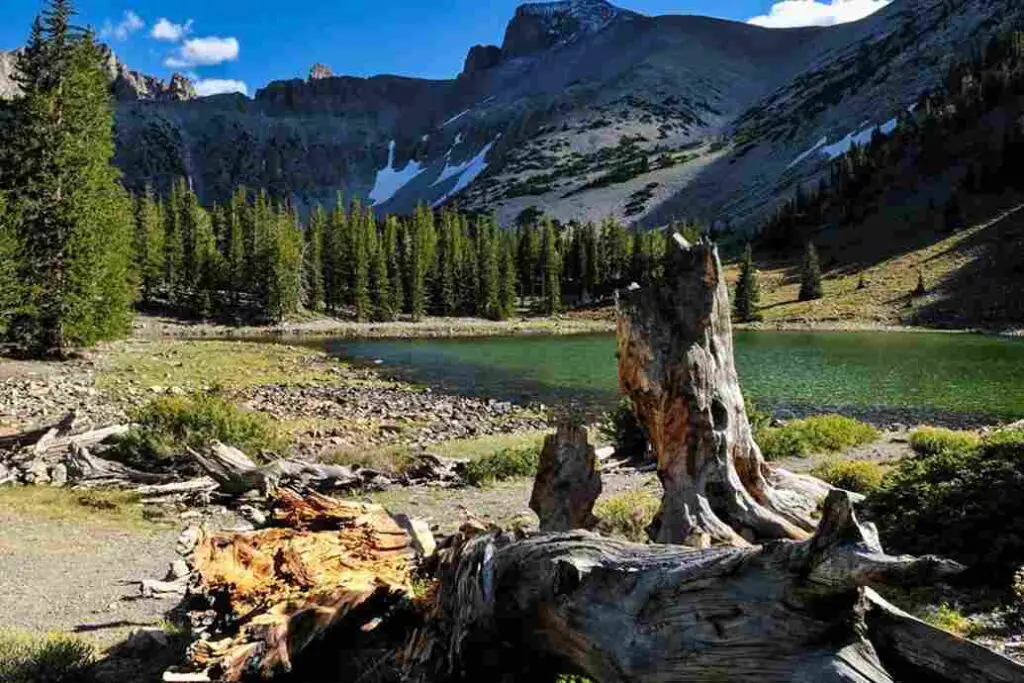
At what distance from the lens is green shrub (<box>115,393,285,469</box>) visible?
16.2 m

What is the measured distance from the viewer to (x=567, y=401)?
34.0 metres

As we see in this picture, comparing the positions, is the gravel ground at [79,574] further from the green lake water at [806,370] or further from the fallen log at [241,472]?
the green lake water at [806,370]

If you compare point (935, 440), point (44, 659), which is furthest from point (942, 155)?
point (44, 659)

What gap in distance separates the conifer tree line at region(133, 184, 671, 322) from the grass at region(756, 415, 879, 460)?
257 ft

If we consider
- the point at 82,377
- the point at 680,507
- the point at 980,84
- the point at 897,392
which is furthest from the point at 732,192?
the point at 680,507

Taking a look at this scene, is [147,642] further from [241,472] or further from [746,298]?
[746,298]

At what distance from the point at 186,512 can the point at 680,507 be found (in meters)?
9.51

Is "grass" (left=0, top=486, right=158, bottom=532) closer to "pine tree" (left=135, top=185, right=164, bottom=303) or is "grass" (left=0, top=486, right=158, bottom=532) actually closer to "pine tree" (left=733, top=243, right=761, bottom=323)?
"pine tree" (left=135, top=185, right=164, bottom=303)

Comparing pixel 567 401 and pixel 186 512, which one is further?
pixel 567 401

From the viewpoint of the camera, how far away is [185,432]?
16.6 meters

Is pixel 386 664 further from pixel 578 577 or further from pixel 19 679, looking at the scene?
pixel 19 679

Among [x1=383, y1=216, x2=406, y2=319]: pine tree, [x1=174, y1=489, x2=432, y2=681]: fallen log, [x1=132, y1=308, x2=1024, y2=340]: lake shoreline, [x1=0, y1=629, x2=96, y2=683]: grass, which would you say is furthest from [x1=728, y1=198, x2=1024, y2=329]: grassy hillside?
[x1=0, y1=629, x2=96, y2=683]: grass

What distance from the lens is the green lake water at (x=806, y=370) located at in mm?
33438

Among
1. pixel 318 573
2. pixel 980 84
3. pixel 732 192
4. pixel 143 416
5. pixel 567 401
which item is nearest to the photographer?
pixel 318 573
